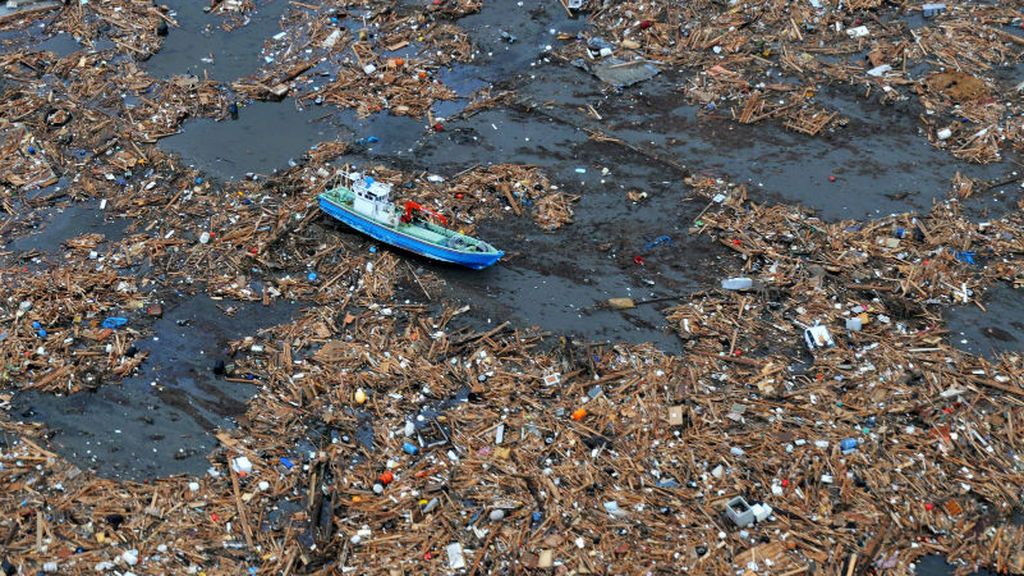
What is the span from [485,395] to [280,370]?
2.86m

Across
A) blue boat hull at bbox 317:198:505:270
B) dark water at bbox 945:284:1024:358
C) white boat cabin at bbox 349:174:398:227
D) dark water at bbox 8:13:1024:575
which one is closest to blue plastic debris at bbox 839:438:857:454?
dark water at bbox 8:13:1024:575

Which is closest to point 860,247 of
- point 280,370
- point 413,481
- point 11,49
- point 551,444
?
point 551,444

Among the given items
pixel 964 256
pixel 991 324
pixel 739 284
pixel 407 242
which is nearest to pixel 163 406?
pixel 407 242

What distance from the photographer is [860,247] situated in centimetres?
1323

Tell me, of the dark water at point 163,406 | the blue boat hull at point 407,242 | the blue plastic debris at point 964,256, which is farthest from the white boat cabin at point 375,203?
the blue plastic debris at point 964,256

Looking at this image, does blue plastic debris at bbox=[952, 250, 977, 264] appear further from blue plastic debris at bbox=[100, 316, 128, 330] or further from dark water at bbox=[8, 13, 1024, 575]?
blue plastic debris at bbox=[100, 316, 128, 330]

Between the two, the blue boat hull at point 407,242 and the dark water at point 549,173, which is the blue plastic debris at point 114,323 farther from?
Result: the blue boat hull at point 407,242

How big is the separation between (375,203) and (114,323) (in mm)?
4144

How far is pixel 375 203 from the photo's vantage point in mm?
13141

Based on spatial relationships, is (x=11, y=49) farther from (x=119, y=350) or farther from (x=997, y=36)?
Answer: (x=997, y=36)

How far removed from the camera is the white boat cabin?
13133 millimetres

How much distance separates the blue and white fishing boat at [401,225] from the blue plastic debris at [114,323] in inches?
134

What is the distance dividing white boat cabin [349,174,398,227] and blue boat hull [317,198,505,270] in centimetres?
11

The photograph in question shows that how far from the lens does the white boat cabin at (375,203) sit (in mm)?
13133
